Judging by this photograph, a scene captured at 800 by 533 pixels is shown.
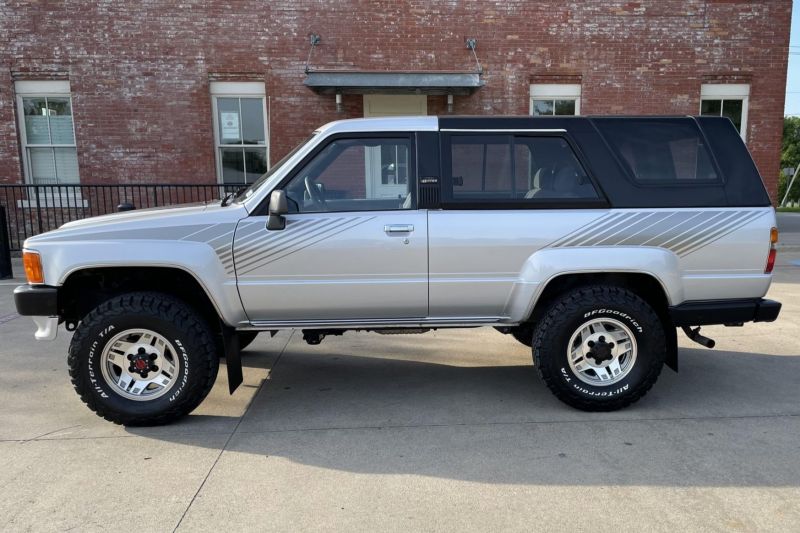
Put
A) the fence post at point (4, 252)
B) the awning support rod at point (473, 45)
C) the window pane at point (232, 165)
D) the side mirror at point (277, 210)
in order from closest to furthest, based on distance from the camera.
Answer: the side mirror at point (277, 210) < the fence post at point (4, 252) < the awning support rod at point (473, 45) < the window pane at point (232, 165)

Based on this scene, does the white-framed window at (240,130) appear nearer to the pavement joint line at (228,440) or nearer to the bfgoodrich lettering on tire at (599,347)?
the pavement joint line at (228,440)

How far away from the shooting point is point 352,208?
12.7 ft

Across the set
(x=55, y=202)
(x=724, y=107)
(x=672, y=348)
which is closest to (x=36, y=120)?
(x=55, y=202)

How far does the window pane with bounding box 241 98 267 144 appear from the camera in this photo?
1147 centimetres

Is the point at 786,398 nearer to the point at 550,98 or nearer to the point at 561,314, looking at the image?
the point at 561,314

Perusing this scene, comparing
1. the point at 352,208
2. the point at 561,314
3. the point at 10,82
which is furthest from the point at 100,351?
the point at 10,82

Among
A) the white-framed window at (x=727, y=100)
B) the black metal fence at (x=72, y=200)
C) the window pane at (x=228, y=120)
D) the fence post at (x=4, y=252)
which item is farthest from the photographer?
the white-framed window at (x=727, y=100)

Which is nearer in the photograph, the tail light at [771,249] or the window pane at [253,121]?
the tail light at [771,249]

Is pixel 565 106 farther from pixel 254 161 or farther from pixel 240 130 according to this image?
pixel 240 130

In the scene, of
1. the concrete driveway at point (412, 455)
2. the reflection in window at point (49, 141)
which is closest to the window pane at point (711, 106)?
the concrete driveway at point (412, 455)

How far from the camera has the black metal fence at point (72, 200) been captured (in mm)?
11156

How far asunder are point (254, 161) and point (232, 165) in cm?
47

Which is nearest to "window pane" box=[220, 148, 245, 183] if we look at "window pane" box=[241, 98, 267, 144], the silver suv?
"window pane" box=[241, 98, 267, 144]

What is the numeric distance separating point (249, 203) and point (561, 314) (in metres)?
2.27
